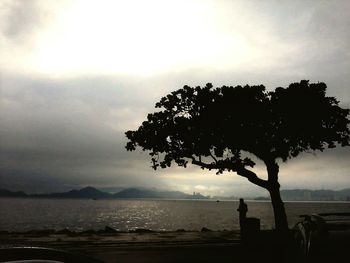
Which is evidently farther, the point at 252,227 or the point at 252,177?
the point at 252,177

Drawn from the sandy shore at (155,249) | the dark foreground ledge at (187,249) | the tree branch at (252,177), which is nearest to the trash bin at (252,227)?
the dark foreground ledge at (187,249)

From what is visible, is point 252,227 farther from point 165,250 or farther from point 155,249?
point 155,249

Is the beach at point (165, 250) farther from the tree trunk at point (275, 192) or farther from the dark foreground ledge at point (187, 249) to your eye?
the tree trunk at point (275, 192)

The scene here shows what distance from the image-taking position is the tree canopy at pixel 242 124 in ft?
84.6

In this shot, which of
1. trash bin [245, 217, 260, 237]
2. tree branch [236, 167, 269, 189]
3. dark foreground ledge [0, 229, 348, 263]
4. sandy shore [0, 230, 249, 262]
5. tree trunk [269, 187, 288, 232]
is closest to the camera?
dark foreground ledge [0, 229, 348, 263]

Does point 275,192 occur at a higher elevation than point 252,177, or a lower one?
lower

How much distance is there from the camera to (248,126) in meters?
26.6

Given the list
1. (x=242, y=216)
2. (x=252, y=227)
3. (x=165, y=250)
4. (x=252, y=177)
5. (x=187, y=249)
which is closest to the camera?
(x=165, y=250)

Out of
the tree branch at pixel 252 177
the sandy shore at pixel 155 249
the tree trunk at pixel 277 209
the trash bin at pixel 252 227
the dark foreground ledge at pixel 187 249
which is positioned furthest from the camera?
the tree branch at pixel 252 177

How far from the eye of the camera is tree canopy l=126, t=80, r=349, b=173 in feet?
84.6

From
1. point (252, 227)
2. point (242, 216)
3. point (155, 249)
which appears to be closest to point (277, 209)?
point (242, 216)

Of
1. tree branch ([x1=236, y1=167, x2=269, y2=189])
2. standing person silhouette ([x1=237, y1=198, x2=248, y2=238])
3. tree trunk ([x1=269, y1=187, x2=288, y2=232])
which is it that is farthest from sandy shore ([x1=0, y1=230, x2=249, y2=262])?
tree branch ([x1=236, y1=167, x2=269, y2=189])

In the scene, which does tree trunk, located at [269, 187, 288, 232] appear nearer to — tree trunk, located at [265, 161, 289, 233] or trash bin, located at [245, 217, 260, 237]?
tree trunk, located at [265, 161, 289, 233]

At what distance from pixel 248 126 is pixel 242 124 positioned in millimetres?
413
